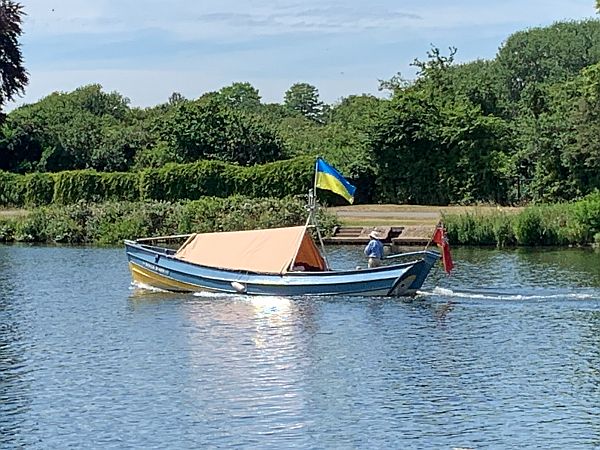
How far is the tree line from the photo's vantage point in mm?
58031

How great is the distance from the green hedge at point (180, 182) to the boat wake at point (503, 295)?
30.3 meters

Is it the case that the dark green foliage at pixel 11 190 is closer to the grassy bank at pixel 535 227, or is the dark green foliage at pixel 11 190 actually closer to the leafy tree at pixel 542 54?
the grassy bank at pixel 535 227

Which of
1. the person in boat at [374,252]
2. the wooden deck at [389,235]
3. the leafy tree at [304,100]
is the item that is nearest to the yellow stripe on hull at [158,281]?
the person in boat at [374,252]

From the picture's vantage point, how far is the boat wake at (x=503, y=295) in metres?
30.8

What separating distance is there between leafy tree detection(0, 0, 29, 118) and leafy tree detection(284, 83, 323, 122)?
86.7 metres

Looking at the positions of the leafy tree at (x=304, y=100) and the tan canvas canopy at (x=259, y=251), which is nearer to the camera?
the tan canvas canopy at (x=259, y=251)

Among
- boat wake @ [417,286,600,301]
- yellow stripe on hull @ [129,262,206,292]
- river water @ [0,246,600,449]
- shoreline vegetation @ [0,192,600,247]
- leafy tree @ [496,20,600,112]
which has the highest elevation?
leafy tree @ [496,20,600,112]

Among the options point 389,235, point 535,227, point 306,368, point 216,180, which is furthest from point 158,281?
point 216,180

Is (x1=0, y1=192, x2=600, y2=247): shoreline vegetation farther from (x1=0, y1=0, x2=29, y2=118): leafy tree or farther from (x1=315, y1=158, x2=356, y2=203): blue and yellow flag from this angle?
(x1=315, y1=158, x2=356, y2=203): blue and yellow flag

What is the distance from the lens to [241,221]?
53.2 m

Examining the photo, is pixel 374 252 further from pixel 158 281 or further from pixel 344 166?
pixel 344 166

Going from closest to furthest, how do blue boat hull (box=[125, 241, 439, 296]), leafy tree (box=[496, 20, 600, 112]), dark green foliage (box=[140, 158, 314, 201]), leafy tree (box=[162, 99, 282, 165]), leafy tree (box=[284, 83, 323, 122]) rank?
blue boat hull (box=[125, 241, 439, 296]) < dark green foliage (box=[140, 158, 314, 201]) < leafy tree (box=[162, 99, 282, 165]) < leafy tree (box=[496, 20, 600, 112]) < leafy tree (box=[284, 83, 323, 122])

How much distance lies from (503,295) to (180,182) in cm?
3440

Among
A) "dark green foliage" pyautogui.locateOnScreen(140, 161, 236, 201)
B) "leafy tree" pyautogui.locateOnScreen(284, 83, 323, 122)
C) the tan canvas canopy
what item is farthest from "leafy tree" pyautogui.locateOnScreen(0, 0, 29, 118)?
"leafy tree" pyautogui.locateOnScreen(284, 83, 323, 122)
